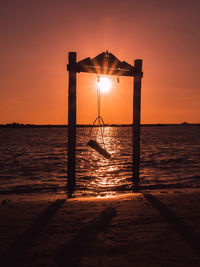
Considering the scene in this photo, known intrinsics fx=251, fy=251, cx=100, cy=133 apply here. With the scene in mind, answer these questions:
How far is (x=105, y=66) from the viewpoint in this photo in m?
8.81

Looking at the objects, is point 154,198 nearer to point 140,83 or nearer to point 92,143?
point 92,143

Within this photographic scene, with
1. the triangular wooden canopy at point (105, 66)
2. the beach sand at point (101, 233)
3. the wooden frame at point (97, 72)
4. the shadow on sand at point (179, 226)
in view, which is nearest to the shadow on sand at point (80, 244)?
the beach sand at point (101, 233)

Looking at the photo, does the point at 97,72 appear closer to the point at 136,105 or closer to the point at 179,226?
the point at 136,105

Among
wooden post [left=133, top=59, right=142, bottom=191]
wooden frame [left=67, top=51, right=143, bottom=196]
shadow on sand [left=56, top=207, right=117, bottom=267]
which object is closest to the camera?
shadow on sand [left=56, top=207, right=117, bottom=267]

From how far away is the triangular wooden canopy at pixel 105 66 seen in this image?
8516mm

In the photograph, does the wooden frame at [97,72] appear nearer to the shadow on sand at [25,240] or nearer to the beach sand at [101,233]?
the beach sand at [101,233]

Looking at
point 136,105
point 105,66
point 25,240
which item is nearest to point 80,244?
point 25,240

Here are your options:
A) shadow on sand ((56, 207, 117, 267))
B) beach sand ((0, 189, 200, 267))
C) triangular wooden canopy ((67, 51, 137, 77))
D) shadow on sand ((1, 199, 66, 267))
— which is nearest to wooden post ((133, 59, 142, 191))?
triangular wooden canopy ((67, 51, 137, 77))

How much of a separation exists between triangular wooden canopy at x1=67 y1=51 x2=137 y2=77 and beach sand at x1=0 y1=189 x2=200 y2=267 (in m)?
4.58

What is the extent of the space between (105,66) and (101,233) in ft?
19.9

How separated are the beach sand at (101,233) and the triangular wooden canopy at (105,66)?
458cm

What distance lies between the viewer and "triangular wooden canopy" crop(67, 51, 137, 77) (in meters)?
8.52

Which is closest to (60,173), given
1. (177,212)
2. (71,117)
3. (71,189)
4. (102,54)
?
(71,189)

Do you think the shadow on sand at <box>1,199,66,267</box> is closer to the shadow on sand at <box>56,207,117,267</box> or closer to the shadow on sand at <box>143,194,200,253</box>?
the shadow on sand at <box>56,207,117,267</box>
